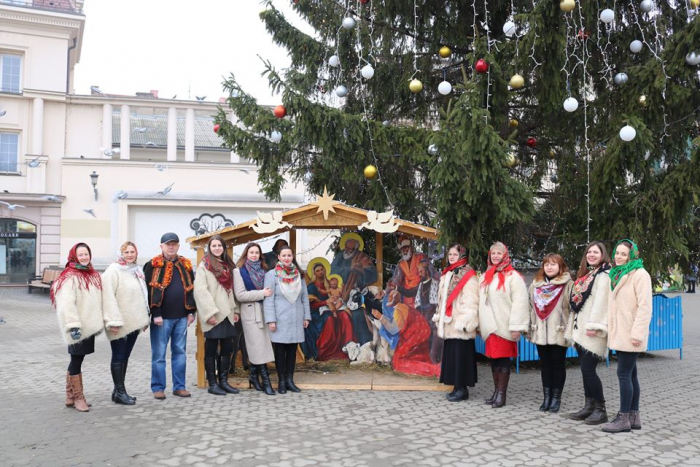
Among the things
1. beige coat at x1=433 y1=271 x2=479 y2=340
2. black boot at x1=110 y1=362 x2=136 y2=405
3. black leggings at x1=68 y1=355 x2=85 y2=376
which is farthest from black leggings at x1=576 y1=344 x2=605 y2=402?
black leggings at x1=68 y1=355 x2=85 y2=376

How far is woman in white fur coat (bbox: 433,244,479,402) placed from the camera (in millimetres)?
6668

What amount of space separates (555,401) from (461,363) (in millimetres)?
1033

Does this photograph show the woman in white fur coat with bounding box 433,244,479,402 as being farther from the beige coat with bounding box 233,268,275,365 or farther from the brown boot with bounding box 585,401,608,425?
the beige coat with bounding box 233,268,275,365

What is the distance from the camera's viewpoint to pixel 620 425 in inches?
215

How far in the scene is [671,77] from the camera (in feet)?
23.3

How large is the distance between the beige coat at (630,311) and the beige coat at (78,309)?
4.83 metres

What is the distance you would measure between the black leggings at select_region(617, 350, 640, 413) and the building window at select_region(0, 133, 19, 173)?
23.8 m

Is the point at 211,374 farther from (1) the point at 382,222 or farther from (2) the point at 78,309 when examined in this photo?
(1) the point at 382,222

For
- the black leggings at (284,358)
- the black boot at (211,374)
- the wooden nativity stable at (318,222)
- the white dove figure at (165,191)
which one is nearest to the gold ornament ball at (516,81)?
the wooden nativity stable at (318,222)

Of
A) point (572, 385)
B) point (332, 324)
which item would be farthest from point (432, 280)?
point (572, 385)

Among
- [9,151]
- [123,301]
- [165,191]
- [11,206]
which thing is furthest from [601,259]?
[9,151]

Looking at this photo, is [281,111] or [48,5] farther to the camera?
[48,5]

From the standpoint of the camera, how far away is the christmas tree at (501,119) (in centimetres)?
679

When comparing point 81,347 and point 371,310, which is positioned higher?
point 371,310
